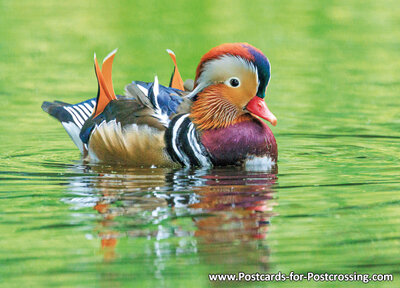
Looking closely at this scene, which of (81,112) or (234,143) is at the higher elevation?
(81,112)

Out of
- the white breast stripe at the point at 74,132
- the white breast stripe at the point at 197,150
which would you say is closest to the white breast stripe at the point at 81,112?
the white breast stripe at the point at 74,132

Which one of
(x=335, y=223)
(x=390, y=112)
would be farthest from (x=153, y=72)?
(x=335, y=223)

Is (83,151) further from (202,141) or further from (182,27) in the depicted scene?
(182,27)

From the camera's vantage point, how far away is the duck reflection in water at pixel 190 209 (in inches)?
228

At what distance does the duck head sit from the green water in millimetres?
557

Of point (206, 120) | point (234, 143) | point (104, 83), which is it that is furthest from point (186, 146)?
point (104, 83)

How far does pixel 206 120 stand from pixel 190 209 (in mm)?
1753

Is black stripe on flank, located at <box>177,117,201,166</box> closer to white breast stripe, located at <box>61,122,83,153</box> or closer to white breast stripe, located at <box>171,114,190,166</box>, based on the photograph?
white breast stripe, located at <box>171,114,190,166</box>

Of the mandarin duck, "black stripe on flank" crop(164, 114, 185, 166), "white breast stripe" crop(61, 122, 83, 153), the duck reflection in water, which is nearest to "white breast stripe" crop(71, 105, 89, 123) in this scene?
"white breast stripe" crop(61, 122, 83, 153)

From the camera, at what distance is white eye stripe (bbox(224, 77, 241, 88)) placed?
8.24 meters

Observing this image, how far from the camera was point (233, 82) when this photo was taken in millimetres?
8273

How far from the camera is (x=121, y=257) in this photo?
561cm

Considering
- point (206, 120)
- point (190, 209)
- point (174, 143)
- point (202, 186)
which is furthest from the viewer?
point (206, 120)

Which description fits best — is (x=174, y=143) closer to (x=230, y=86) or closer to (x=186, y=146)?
(x=186, y=146)
